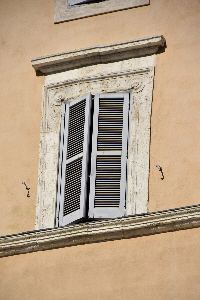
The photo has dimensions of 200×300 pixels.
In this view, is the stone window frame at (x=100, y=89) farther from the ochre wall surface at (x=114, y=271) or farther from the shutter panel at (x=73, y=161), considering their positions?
the ochre wall surface at (x=114, y=271)

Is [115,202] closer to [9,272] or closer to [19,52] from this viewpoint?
[9,272]

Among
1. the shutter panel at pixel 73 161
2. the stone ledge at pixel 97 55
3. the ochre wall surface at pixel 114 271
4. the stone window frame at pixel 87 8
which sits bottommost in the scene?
the ochre wall surface at pixel 114 271

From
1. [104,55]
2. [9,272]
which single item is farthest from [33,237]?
[104,55]

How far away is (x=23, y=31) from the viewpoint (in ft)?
53.7

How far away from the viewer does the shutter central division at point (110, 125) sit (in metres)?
15.0

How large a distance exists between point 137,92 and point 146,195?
1269mm

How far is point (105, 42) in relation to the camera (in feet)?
51.7

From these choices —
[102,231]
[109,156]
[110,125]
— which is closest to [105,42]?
[110,125]

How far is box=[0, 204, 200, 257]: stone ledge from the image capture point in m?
13.8

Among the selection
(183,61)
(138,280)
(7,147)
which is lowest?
(138,280)

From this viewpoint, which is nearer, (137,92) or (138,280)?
(138,280)

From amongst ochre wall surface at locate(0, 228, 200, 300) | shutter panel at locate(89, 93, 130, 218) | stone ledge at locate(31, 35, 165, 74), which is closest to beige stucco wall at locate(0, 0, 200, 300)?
ochre wall surface at locate(0, 228, 200, 300)

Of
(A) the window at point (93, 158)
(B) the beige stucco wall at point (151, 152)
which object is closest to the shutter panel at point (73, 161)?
(A) the window at point (93, 158)

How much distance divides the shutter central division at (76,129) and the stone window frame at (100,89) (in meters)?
0.16
